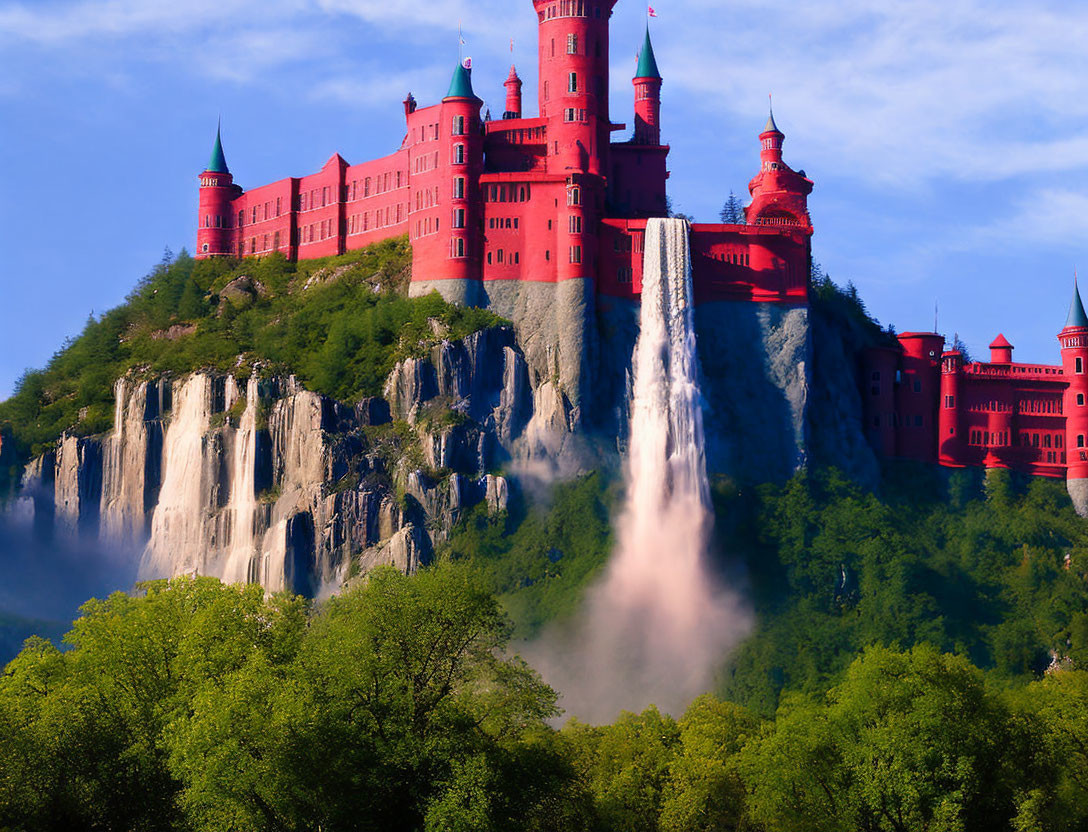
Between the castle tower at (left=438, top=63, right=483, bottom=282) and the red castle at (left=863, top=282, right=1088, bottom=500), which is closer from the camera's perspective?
the castle tower at (left=438, top=63, right=483, bottom=282)

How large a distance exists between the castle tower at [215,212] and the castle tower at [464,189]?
Answer: 28.6 m

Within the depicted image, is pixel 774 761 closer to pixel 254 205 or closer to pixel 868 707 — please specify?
pixel 868 707

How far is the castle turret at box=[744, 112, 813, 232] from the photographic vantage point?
554ft

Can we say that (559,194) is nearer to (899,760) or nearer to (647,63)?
(647,63)

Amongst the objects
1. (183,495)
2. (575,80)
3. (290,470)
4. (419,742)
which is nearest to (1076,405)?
(575,80)

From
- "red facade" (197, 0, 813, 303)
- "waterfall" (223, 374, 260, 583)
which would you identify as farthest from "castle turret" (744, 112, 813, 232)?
"waterfall" (223, 374, 260, 583)

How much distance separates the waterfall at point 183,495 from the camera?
162 m

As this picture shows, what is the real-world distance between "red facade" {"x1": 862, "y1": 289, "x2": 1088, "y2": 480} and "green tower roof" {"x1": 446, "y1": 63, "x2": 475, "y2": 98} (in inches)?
1505

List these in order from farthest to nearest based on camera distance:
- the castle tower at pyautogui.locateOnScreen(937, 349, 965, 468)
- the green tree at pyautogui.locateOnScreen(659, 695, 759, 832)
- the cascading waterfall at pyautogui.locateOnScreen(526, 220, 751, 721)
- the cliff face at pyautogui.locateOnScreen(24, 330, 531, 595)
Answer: the castle tower at pyautogui.locateOnScreen(937, 349, 965, 468), the cliff face at pyautogui.locateOnScreen(24, 330, 531, 595), the cascading waterfall at pyautogui.locateOnScreen(526, 220, 751, 721), the green tree at pyautogui.locateOnScreen(659, 695, 759, 832)

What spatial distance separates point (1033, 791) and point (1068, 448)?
7455 cm

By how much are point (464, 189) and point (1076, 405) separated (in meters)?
52.3

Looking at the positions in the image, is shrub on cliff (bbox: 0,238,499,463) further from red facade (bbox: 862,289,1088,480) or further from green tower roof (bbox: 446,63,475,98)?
red facade (bbox: 862,289,1088,480)

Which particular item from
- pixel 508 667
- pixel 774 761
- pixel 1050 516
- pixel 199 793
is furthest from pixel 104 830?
pixel 1050 516

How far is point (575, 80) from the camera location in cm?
16412
